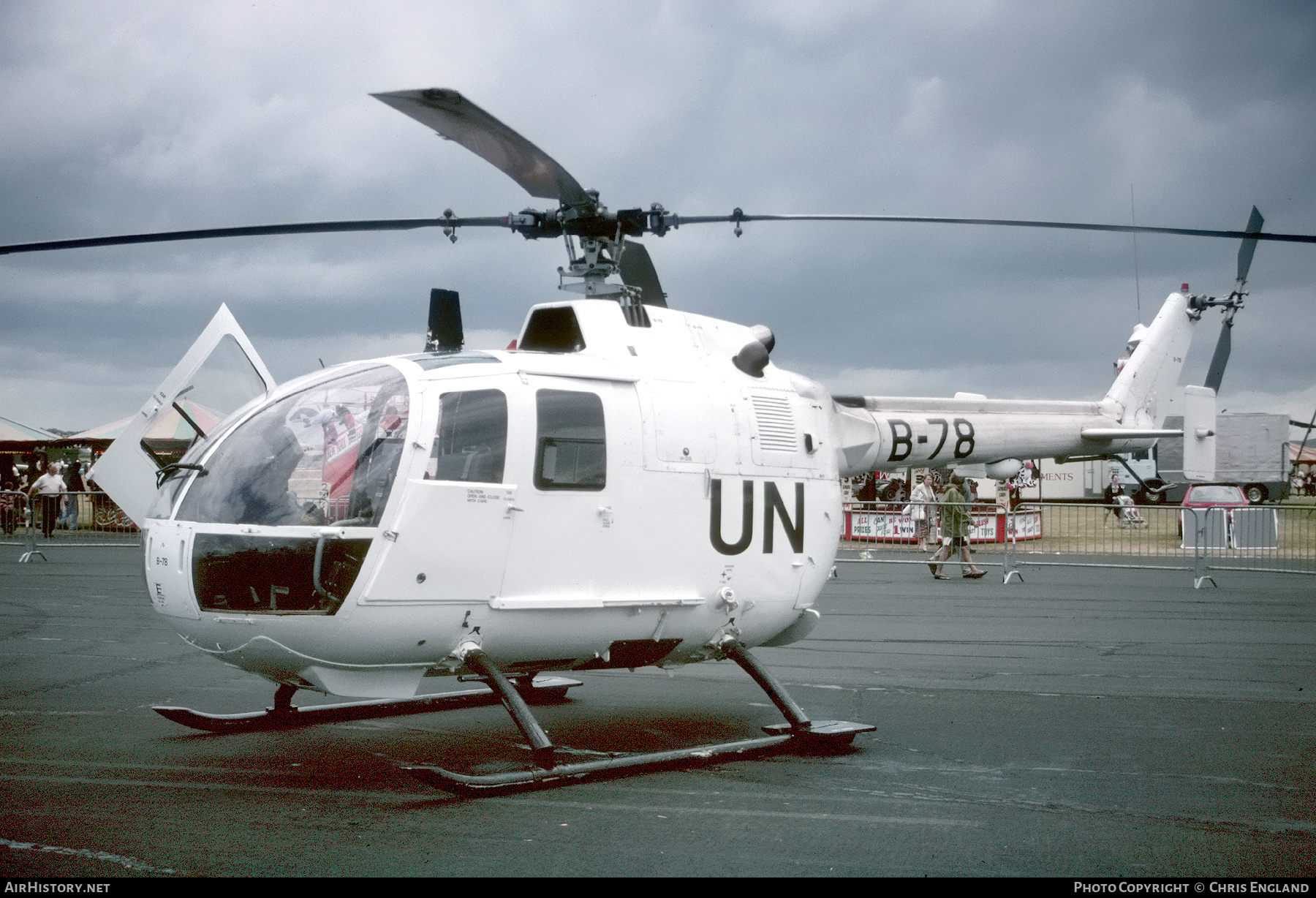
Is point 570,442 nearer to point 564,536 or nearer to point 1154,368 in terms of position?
point 564,536

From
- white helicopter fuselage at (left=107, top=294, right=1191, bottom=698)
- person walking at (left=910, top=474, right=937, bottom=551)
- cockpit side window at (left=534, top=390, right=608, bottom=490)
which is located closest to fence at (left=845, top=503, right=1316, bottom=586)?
person walking at (left=910, top=474, right=937, bottom=551)

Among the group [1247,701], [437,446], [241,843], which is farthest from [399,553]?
[1247,701]

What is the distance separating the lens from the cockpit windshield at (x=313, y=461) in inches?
235

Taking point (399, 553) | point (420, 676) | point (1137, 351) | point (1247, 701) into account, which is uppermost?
point (1137, 351)

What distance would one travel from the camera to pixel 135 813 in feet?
18.4

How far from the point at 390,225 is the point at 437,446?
1.75m

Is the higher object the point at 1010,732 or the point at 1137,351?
the point at 1137,351

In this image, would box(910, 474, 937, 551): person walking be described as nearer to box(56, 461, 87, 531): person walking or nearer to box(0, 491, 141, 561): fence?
box(0, 491, 141, 561): fence

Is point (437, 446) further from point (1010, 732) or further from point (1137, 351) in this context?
point (1137, 351)

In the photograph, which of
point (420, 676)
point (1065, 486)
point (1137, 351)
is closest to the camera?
point (420, 676)

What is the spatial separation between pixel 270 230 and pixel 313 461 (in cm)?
168

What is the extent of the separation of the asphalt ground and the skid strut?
4.4 inches

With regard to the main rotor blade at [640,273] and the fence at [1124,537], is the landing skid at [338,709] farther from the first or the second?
the fence at [1124,537]

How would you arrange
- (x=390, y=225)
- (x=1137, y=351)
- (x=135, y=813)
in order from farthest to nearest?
(x=1137, y=351)
(x=390, y=225)
(x=135, y=813)
